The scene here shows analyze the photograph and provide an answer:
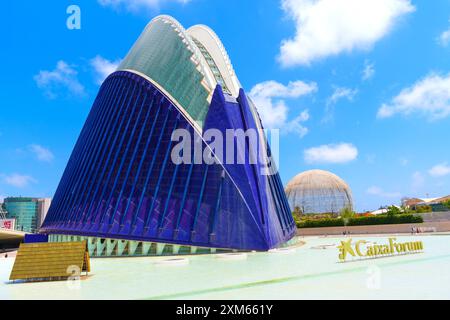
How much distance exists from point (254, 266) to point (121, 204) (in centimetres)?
1729

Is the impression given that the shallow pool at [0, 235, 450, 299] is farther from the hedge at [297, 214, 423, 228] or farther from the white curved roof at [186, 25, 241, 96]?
the hedge at [297, 214, 423, 228]

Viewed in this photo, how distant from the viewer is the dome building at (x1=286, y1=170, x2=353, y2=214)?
396ft

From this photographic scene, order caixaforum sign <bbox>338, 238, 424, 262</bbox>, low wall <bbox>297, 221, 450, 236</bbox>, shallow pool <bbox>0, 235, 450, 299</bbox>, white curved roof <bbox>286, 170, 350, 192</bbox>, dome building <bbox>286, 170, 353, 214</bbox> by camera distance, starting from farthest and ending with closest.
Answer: white curved roof <bbox>286, 170, 350, 192</bbox> → dome building <bbox>286, 170, 353, 214</bbox> → low wall <bbox>297, 221, 450, 236</bbox> → caixaforum sign <bbox>338, 238, 424, 262</bbox> → shallow pool <bbox>0, 235, 450, 299</bbox>

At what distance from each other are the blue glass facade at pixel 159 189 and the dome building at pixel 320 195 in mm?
80175

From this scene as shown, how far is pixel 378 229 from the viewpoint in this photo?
217 feet

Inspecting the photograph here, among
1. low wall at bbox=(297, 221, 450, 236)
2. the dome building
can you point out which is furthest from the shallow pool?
the dome building

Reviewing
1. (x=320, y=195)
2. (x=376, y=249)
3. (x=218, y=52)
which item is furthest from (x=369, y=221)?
(x=320, y=195)

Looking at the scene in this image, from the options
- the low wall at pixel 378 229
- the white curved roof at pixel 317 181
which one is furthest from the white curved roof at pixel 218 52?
the white curved roof at pixel 317 181

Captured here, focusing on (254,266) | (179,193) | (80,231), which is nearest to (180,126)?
(179,193)

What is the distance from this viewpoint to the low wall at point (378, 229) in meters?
61.5

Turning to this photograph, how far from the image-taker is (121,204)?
35.3 meters

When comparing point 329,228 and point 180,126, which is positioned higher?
point 180,126

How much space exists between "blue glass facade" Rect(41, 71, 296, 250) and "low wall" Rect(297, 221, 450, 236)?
1218 inches
